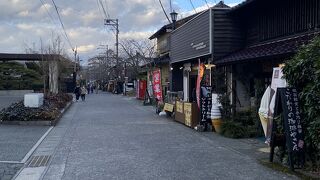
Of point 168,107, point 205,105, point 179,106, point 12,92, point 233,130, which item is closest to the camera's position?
point 233,130

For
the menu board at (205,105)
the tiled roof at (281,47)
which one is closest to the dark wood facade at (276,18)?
the tiled roof at (281,47)

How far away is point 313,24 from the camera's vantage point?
12.9m

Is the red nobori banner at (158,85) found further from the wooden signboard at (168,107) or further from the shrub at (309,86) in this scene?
the shrub at (309,86)

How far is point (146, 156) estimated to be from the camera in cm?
1131

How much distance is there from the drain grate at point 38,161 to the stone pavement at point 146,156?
7cm

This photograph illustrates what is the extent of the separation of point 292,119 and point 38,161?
5.67 m

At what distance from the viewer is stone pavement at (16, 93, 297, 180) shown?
916 centimetres

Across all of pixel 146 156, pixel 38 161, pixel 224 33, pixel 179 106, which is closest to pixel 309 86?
pixel 146 156

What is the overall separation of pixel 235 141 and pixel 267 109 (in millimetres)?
2735

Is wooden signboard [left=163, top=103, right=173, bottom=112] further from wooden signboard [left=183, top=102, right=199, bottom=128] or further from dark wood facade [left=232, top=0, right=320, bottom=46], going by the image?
dark wood facade [left=232, top=0, right=320, bottom=46]

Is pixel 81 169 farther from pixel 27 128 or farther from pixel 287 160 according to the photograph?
pixel 27 128

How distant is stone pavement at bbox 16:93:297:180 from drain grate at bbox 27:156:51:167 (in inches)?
2.9

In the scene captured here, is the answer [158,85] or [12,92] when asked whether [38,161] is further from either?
[12,92]

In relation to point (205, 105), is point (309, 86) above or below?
above
